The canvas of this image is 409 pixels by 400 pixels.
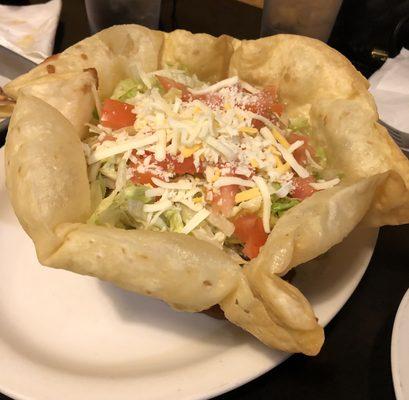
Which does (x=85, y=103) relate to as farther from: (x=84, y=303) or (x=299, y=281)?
(x=299, y=281)

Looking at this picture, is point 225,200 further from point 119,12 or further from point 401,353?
point 119,12

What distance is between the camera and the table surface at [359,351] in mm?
1149

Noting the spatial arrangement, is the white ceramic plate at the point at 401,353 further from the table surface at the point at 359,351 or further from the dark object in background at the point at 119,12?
the dark object in background at the point at 119,12

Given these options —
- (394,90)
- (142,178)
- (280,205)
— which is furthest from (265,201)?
(394,90)

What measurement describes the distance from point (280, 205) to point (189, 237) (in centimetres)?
27

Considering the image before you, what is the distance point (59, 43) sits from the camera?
2219 mm

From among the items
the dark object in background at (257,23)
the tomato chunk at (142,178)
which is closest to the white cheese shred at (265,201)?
the tomato chunk at (142,178)

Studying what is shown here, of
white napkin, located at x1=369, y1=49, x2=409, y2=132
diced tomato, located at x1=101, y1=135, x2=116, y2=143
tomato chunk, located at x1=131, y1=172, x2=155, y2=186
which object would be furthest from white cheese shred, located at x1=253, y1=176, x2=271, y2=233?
white napkin, located at x1=369, y1=49, x2=409, y2=132

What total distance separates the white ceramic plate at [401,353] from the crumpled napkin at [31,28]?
1.59m

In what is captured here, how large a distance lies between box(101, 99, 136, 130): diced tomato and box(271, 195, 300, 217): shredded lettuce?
1.38ft

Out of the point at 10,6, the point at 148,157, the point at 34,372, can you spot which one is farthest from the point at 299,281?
the point at 10,6

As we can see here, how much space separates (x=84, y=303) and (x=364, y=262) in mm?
668

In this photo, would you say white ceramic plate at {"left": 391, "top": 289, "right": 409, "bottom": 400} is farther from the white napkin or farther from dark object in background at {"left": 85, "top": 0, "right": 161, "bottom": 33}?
dark object in background at {"left": 85, "top": 0, "right": 161, "bottom": 33}

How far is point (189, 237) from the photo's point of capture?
3.43 ft
